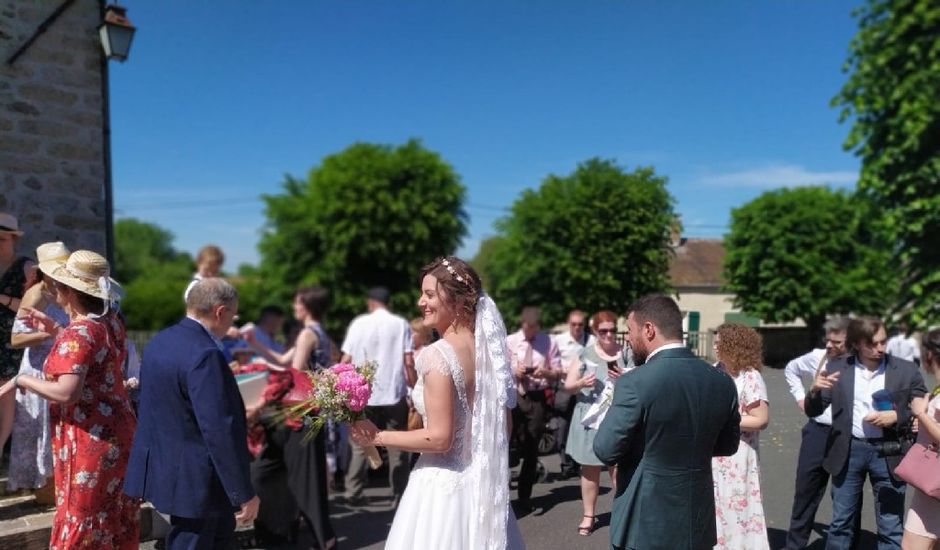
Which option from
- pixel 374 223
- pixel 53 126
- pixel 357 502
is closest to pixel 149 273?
pixel 374 223

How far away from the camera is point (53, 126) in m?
6.43

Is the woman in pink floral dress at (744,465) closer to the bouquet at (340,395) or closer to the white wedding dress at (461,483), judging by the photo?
the white wedding dress at (461,483)

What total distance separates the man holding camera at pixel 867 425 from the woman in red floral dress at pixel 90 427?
14.4 feet

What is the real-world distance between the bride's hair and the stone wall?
16.5ft

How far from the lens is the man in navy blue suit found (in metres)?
3.14

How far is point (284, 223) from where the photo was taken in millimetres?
29172

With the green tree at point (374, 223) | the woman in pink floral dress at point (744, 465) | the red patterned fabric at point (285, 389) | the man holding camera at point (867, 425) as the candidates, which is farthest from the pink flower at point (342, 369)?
the green tree at point (374, 223)

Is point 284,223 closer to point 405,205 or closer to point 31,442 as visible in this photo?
point 405,205

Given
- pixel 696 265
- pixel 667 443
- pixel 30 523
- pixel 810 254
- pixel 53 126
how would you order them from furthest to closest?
pixel 810 254, pixel 696 265, pixel 53 126, pixel 30 523, pixel 667 443

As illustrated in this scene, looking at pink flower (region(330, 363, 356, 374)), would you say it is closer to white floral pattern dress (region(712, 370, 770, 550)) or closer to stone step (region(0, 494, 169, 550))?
white floral pattern dress (region(712, 370, 770, 550))

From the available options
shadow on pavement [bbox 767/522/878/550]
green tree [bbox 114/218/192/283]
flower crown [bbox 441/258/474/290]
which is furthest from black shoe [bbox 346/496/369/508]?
green tree [bbox 114/218/192/283]

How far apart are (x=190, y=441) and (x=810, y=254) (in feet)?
55.3

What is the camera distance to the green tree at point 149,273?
41.2m

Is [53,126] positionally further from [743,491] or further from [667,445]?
[743,491]
